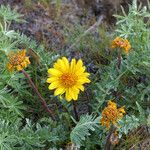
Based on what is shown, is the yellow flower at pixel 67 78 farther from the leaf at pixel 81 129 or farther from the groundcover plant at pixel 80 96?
the leaf at pixel 81 129

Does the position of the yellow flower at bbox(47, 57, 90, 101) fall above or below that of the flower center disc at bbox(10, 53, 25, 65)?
below

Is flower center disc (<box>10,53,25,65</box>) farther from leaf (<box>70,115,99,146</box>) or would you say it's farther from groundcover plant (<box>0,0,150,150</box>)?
leaf (<box>70,115,99,146</box>)

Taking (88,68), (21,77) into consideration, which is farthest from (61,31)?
(21,77)

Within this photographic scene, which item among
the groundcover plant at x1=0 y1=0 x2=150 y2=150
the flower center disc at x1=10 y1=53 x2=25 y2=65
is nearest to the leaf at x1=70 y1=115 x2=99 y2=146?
the groundcover plant at x1=0 y1=0 x2=150 y2=150

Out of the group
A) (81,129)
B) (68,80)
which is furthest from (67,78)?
(81,129)

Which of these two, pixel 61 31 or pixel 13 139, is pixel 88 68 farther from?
pixel 13 139

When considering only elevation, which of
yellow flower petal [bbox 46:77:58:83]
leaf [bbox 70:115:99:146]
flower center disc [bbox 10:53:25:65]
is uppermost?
flower center disc [bbox 10:53:25:65]

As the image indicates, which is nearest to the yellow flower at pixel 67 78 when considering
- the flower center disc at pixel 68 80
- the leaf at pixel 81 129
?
the flower center disc at pixel 68 80
